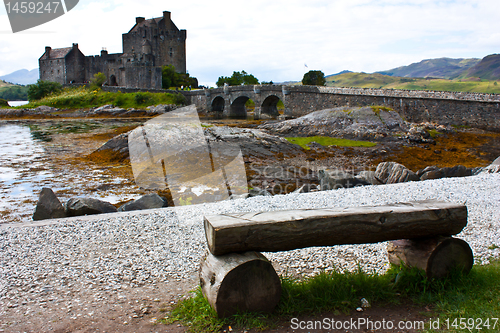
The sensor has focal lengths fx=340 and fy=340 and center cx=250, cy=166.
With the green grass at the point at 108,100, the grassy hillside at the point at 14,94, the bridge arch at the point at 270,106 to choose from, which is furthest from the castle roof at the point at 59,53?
the grassy hillside at the point at 14,94

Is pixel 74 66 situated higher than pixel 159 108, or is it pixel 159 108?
pixel 74 66

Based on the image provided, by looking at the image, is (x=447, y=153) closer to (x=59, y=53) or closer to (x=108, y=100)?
(x=108, y=100)

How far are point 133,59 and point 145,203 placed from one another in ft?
199

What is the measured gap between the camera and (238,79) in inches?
3034

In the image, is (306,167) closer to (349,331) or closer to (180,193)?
(180,193)

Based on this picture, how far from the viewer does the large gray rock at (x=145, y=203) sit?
975 cm

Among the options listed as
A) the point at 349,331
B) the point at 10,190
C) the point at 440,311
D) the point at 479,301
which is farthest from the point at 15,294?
the point at 10,190

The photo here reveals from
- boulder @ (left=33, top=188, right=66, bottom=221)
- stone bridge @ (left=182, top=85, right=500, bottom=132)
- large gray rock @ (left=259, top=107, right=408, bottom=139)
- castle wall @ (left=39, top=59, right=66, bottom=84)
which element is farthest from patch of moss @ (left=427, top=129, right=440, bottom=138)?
castle wall @ (left=39, top=59, right=66, bottom=84)

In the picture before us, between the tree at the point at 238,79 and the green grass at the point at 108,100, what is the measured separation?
21.2 m

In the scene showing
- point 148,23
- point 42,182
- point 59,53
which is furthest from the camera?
point 59,53

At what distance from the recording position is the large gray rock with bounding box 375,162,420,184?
12898 mm

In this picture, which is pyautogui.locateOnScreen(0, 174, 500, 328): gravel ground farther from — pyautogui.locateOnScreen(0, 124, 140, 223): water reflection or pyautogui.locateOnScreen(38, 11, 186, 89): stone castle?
pyautogui.locateOnScreen(38, 11, 186, 89): stone castle

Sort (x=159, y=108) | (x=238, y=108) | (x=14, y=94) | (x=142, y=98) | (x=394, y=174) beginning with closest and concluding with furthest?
(x=394, y=174) → (x=159, y=108) → (x=142, y=98) → (x=238, y=108) → (x=14, y=94)

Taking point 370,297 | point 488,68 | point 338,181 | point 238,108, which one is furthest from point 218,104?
point 488,68
